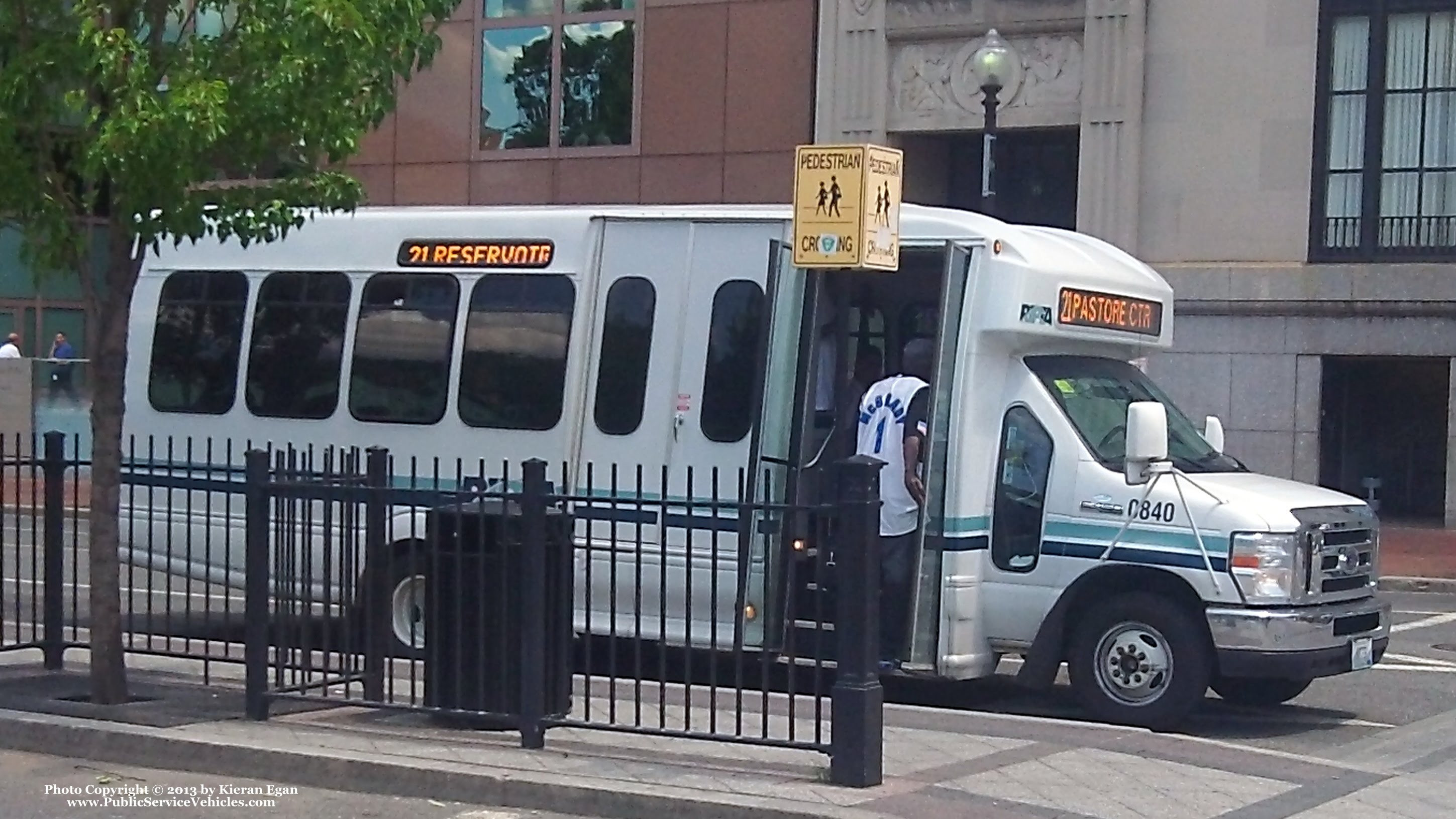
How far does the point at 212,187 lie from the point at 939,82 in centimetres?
1817

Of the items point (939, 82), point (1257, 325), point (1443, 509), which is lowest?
point (1443, 509)

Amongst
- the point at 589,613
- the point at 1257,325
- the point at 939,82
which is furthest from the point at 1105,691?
the point at 939,82

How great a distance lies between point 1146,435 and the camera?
10602mm

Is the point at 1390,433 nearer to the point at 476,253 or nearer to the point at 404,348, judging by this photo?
the point at 476,253

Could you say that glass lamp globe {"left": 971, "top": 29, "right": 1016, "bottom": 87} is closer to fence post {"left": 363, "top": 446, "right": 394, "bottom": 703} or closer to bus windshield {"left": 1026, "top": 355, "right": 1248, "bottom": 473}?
bus windshield {"left": 1026, "top": 355, "right": 1248, "bottom": 473}

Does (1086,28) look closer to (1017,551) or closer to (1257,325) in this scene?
(1257,325)

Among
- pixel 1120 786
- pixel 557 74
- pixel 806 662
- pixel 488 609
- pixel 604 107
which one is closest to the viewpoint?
pixel 1120 786

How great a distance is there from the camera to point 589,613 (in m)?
9.34

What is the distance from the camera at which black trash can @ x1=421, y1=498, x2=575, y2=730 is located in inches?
359

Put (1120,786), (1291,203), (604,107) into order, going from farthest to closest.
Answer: (604,107) → (1291,203) → (1120,786)

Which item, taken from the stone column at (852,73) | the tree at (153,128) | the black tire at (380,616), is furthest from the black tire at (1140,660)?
the stone column at (852,73)

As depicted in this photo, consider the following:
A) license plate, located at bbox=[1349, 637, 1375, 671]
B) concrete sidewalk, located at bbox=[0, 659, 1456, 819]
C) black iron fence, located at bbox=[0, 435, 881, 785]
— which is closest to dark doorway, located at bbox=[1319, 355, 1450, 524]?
license plate, located at bbox=[1349, 637, 1375, 671]

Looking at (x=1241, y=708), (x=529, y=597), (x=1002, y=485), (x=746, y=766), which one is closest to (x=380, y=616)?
(x=529, y=597)

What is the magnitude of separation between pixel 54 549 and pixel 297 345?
107 inches
